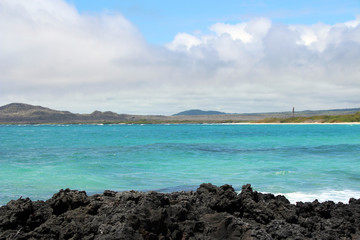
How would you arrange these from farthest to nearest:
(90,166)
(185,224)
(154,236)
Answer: (90,166) < (185,224) < (154,236)

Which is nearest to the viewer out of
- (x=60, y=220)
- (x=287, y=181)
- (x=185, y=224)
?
(x=185, y=224)

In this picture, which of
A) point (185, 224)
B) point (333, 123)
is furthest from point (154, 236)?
point (333, 123)

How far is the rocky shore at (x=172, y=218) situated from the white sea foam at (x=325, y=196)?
11.3 ft

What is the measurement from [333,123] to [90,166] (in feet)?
448

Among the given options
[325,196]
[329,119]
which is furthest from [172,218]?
[329,119]

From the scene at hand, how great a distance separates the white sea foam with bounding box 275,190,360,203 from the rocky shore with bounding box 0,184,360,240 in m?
3.45

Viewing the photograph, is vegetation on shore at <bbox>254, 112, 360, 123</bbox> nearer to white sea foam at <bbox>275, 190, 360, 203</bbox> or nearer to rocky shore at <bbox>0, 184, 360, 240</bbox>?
white sea foam at <bbox>275, 190, 360, 203</bbox>

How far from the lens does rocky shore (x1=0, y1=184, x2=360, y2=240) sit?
263 inches

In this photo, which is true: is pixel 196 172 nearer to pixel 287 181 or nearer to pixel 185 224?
pixel 287 181

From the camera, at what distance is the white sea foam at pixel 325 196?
1312 centimetres

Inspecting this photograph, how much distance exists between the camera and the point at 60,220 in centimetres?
766

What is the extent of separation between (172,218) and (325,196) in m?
8.57

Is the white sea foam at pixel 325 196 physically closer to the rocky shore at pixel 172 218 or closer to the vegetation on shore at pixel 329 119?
the rocky shore at pixel 172 218

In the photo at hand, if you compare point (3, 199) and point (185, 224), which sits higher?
point (185, 224)
